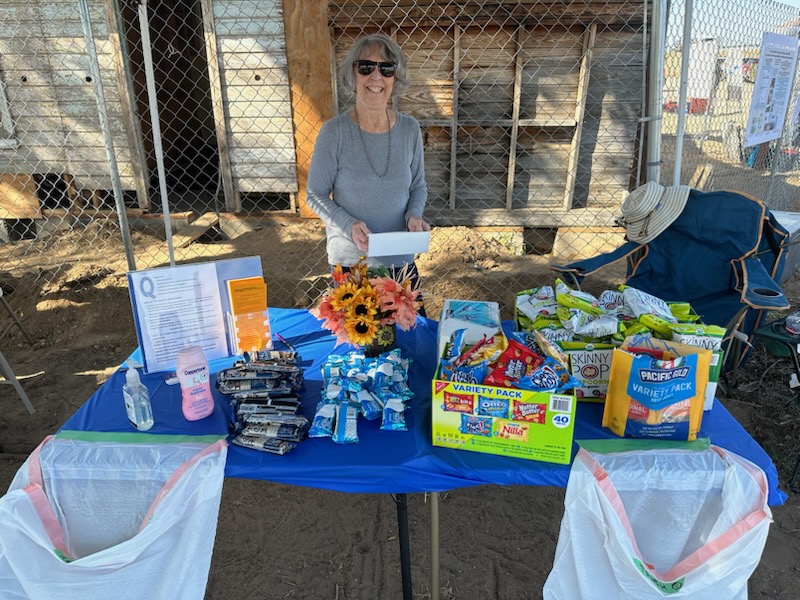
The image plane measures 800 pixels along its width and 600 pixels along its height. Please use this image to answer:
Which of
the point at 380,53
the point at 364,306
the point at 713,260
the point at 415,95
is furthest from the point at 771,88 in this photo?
the point at 364,306

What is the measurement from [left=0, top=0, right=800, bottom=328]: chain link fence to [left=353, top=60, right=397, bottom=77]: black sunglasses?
2.28 metres

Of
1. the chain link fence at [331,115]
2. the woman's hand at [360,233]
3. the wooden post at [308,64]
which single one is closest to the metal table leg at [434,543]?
the woman's hand at [360,233]

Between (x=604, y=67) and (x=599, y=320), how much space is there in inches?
161

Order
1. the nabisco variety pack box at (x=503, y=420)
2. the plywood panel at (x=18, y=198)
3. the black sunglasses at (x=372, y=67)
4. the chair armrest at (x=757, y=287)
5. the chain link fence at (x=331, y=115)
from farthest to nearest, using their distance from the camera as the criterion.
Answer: the plywood panel at (x=18, y=198) → the chain link fence at (x=331, y=115) → the chair armrest at (x=757, y=287) → the black sunglasses at (x=372, y=67) → the nabisco variety pack box at (x=503, y=420)

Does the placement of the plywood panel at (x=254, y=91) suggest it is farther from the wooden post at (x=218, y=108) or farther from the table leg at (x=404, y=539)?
the table leg at (x=404, y=539)

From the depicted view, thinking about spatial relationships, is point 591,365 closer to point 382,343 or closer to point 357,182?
point 382,343

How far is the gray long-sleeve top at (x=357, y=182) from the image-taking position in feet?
7.08

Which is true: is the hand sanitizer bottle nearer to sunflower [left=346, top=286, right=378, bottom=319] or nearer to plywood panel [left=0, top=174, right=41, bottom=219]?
sunflower [left=346, top=286, right=378, bottom=319]

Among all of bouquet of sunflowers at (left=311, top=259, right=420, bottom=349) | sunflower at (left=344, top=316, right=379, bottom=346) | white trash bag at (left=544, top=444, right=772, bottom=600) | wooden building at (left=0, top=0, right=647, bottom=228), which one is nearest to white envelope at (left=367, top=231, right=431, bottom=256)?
bouquet of sunflowers at (left=311, top=259, right=420, bottom=349)

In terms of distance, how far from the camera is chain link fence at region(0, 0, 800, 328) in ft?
14.9

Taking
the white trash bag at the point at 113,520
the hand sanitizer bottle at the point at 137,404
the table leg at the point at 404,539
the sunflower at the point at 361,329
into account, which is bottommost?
the table leg at the point at 404,539

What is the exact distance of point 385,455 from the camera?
1248 mm

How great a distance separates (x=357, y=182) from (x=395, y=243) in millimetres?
529

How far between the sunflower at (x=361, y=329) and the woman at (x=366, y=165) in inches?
26.0
